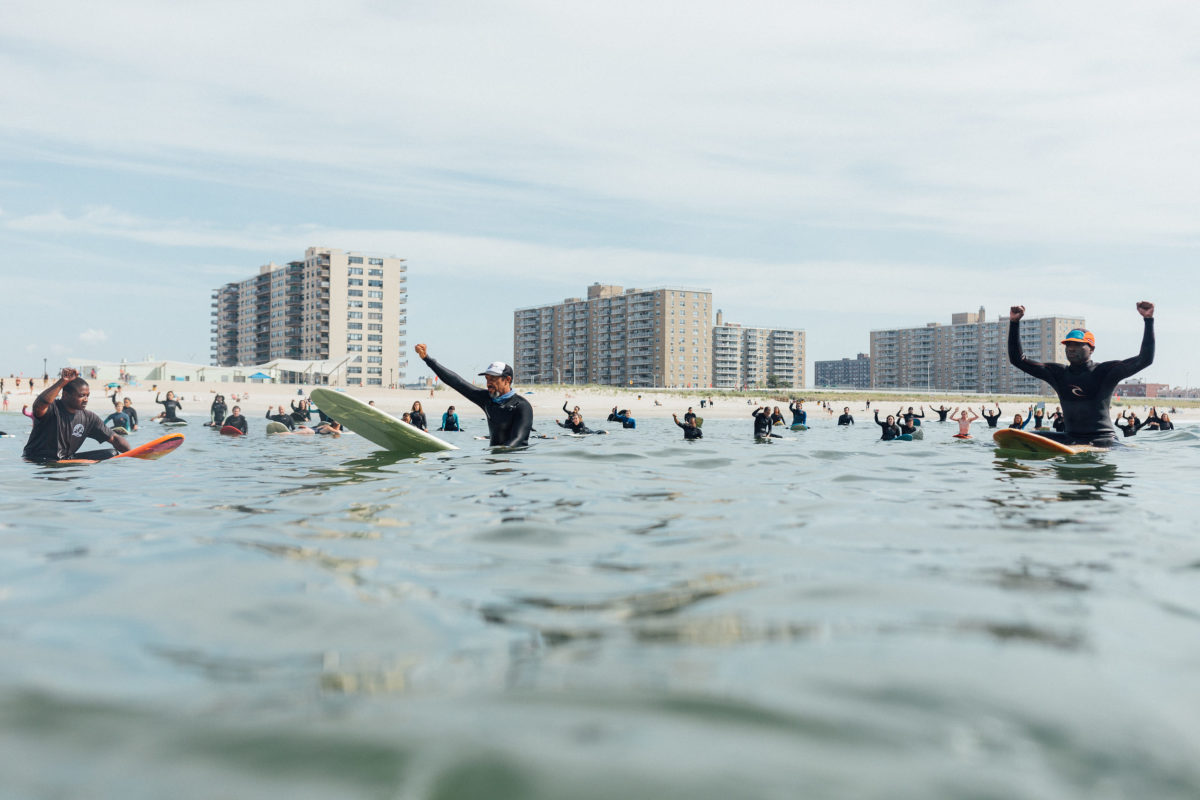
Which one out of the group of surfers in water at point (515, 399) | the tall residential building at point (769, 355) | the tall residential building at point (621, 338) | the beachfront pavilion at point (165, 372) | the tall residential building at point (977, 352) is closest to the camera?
the group of surfers in water at point (515, 399)

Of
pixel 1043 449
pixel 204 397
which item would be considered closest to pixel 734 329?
pixel 204 397

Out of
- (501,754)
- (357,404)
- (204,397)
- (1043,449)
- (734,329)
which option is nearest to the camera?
(501,754)

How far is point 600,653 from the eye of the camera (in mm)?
2842

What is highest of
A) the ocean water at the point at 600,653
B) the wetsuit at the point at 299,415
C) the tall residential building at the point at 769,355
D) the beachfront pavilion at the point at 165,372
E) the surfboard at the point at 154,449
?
the tall residential building at the point at 769,355

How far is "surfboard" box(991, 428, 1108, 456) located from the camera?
10859mm

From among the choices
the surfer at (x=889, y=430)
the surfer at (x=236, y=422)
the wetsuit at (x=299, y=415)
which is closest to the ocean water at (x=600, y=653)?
the surfer at (x=889, y=430)

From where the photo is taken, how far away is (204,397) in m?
54.7

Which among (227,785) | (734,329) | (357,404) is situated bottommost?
(227,785)

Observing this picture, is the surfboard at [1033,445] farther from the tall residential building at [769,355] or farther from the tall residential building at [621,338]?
the tall residential building at [769,355]

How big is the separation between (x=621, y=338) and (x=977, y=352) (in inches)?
3247

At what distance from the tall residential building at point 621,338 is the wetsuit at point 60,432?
5848 inches

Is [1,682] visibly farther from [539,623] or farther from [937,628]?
[937,628]

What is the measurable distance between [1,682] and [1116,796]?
3228 mm

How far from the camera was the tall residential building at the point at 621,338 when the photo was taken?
525 feet
